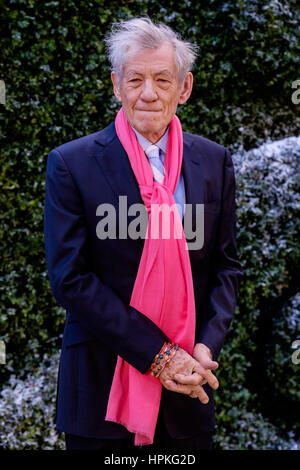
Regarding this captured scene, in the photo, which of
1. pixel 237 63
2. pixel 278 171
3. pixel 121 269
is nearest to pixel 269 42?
pixel 237 63

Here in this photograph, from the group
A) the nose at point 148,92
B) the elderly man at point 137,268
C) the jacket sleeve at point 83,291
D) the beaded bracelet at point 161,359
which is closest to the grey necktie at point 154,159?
the elderly man at point 137,268

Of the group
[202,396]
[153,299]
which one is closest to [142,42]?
[153,299]

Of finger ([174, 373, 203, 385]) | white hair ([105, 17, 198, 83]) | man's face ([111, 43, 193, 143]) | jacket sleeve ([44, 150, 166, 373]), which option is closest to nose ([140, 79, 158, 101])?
man's face ([111, 43, 193, 143])

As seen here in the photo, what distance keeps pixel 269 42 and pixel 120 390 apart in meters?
2.92

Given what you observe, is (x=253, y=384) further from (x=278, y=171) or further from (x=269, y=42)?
(x=269, y=42)

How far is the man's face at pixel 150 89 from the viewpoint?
1.94 m

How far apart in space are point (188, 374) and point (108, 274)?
1.40 feet

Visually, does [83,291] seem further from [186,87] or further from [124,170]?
[186,87]

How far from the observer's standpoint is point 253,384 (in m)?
4.14

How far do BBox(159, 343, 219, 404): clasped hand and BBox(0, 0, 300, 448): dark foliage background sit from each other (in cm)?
170

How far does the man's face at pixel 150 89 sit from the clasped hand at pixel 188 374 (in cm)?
78

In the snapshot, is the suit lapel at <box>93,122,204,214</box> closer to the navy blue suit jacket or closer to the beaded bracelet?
the navy blue suit jacket

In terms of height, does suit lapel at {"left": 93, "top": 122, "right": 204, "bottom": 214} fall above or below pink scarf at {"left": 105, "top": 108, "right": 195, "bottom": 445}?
above

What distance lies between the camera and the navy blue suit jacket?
1.89m
